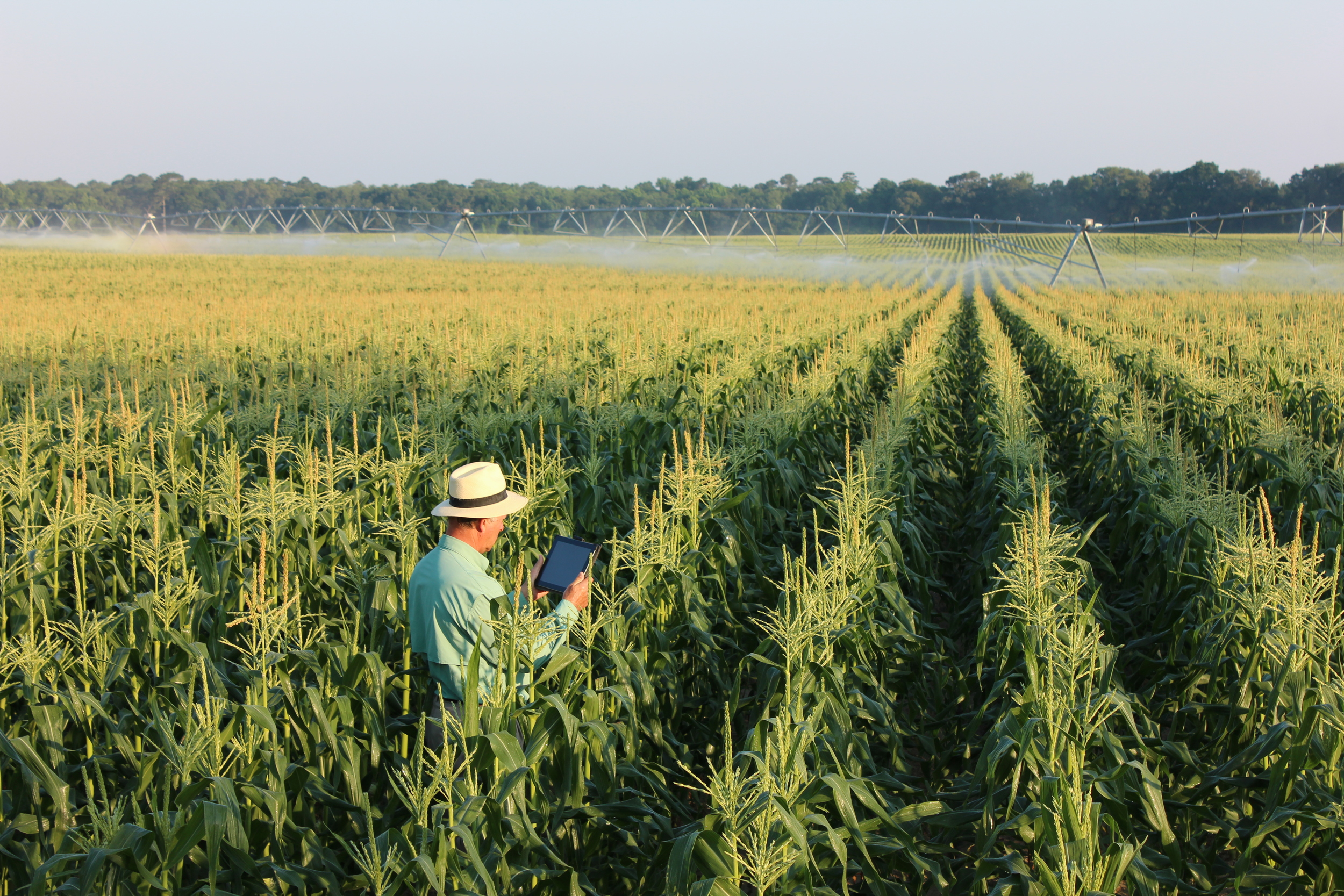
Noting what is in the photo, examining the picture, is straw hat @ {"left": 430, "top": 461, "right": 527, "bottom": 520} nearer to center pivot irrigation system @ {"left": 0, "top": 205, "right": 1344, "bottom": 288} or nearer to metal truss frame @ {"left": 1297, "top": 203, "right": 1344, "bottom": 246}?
metal truss frame @ {"left": 1297, "top": 203, "right": 1344, "bottom": 246}

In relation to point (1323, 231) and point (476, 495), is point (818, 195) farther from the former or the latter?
point (476, 495)

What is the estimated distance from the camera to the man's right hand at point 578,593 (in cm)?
380

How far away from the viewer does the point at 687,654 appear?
4992 millimetres

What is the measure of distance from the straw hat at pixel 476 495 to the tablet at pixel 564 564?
36cm

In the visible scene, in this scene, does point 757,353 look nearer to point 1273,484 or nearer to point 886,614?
point 1273,484

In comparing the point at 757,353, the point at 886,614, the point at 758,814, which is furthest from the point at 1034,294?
the point at 758,814

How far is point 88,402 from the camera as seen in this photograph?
28.1 feet

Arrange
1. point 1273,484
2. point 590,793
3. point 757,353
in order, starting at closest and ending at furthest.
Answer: point 590,793 < point 1273,484 < point 757,353

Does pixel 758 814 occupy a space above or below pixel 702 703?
above

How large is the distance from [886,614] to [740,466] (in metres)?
2.56

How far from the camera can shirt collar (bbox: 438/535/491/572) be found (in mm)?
3604

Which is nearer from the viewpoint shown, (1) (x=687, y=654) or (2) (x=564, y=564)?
(2) (x=564, y=564)

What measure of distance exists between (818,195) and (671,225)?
59017mm

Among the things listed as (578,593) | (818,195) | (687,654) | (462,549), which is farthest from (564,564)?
(818,195)
